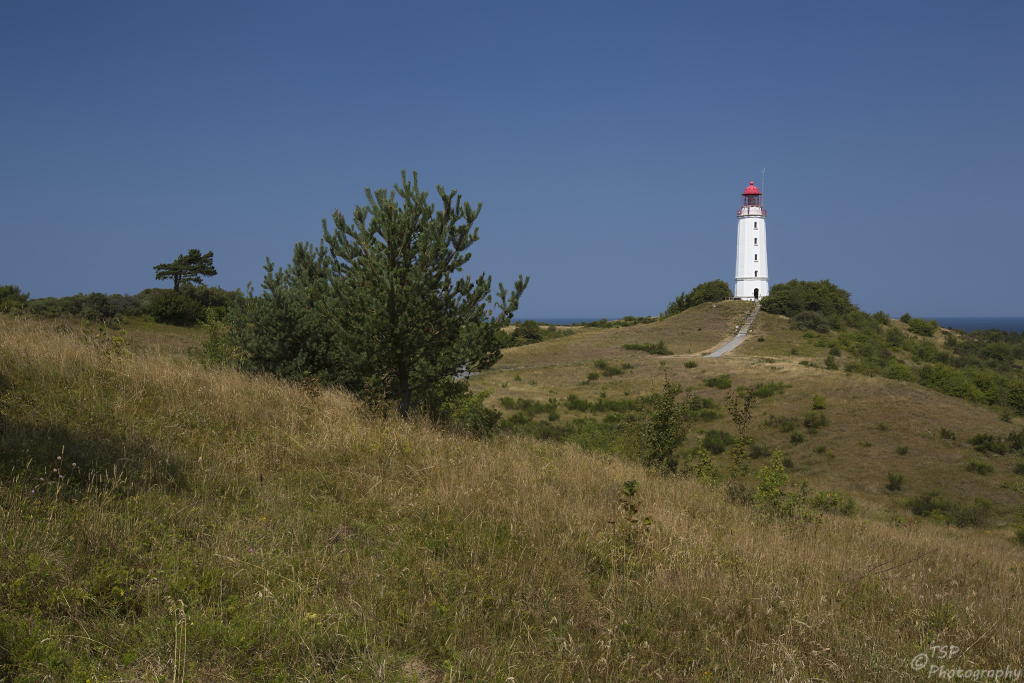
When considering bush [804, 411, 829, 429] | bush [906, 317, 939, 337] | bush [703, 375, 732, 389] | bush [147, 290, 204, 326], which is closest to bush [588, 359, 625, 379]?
bush [703, 375, 732, 389]

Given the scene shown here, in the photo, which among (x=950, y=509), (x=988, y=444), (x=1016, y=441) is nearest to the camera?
(x=950, y=509)

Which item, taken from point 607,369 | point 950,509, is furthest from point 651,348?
point 950,509

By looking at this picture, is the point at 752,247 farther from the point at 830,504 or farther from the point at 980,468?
the point at 830,504

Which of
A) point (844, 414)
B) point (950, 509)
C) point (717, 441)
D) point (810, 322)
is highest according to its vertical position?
point (810, 322)

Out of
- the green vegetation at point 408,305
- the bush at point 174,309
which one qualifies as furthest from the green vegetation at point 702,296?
the green vegetation at point 408,305

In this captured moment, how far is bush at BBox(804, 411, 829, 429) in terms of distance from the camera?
2617cm

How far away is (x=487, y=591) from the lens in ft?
12.0

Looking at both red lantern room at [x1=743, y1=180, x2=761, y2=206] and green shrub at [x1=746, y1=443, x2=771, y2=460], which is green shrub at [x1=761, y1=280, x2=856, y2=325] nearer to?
red lantern room at [x1=743, y1=180, x2=761, y2=206]

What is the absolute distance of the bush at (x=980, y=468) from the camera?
2035cm

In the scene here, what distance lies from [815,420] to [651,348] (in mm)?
27185

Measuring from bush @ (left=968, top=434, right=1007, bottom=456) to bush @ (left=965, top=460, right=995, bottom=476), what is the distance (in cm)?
176

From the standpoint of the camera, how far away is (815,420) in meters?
26.4

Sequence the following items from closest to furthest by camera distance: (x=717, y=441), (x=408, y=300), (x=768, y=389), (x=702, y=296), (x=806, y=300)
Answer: (x=408, y=300) → (x=717, y=441) → (x=768, y=389) → (x=806, y=300) → (x=702, y=296)

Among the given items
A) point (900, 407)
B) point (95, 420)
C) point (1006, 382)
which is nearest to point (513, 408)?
point (900, 407)
